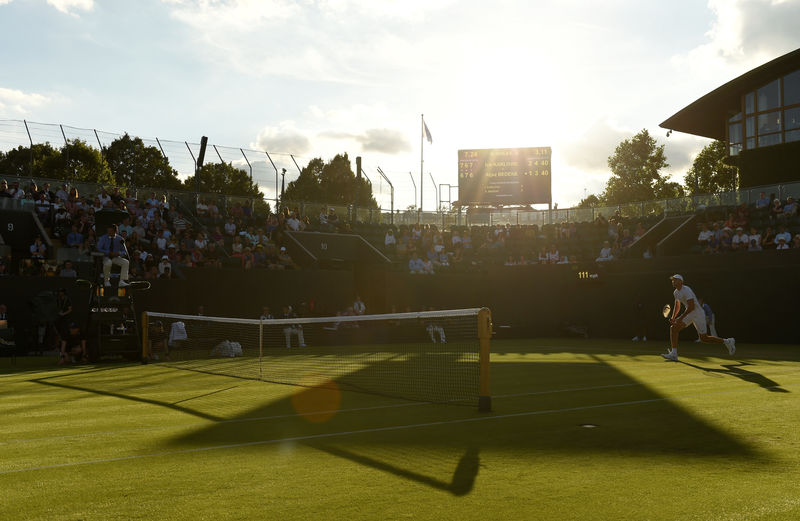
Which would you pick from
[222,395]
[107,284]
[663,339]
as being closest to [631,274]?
[663,339]

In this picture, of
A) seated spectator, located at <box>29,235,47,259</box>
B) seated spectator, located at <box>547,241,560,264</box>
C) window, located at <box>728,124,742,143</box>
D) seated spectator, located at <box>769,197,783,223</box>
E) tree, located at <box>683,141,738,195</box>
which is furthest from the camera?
tree, located at <box>683,141,738,195</box>

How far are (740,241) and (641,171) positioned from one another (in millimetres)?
55444

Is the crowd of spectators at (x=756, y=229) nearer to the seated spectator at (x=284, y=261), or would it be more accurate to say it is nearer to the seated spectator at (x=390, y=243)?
the seated spectator at (x=390, y=243)

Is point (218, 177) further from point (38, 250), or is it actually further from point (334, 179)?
point (334, 179)

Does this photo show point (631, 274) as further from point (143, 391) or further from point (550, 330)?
point (143, 391)

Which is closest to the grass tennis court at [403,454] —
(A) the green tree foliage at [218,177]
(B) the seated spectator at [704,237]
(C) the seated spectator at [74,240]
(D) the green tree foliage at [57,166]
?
(C) the seated spectator at [74,240]

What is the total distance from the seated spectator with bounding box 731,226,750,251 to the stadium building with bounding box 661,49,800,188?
8732 millimetres

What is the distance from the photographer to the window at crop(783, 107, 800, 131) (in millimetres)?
34844

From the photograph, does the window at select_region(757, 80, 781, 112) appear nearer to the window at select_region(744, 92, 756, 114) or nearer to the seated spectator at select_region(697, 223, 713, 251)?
the window at select_region(744, 92, 756, 114)

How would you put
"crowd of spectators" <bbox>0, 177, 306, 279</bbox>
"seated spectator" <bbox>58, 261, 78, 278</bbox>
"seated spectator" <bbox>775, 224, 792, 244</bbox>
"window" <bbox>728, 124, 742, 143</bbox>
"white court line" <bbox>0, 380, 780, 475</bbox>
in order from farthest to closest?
1. "window" <bbox>728, 124, 742, 143</bbox>
2. "seated spectator" <bbox>775, 224, 792, 244</bbox>
3. "crowd of spectators" <bbox>0, 177, 306, 279</bbox>
4. "seated spectator" <bbox>58, 261, 78, 278</bbox>
5. "white court line" <bbox>0, 380, 780, 475</bbox>

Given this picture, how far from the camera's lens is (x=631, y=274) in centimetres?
3091

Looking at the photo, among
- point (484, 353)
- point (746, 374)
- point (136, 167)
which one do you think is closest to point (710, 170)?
point (136, 167)

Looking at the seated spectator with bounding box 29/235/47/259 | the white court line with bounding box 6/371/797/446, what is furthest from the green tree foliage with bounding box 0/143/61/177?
the white court line with bounding box 6/371/797/446

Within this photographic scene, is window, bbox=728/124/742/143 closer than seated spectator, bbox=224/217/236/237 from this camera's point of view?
No
